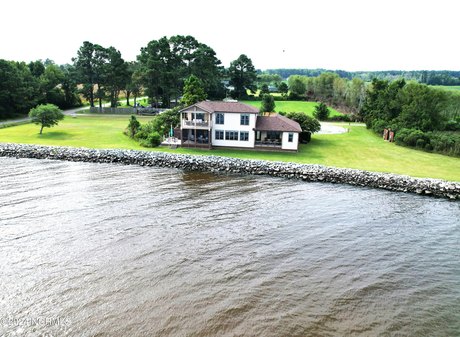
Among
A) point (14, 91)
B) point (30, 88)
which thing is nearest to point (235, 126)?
point (14, 91)

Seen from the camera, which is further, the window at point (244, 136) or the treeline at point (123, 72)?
the treeline at point (123, 72)

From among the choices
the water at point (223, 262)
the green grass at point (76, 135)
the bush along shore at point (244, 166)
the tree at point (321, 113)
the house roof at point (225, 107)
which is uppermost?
the house roof at point (225, 107)

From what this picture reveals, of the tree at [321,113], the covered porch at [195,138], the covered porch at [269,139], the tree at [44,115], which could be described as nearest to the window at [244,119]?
the covered porch at [269,139]

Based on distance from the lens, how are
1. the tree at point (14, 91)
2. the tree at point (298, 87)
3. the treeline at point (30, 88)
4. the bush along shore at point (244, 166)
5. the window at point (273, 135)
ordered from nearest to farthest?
the bush along shore at point (244, 166)
the window at point (273, 135)
the tree at point (14, 91)
the treeline at point (30, 88)
the tree at point (298, 87)

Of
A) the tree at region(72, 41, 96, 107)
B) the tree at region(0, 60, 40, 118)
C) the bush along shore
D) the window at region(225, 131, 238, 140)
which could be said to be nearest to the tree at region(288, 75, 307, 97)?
the tree at region(72, 41, 96, 107)

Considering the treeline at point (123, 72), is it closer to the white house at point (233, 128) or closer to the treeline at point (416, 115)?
the white house at point (233, 128)

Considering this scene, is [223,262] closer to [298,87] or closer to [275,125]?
[275,125]

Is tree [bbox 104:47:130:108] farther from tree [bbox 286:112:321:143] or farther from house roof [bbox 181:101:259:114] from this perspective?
tree [bbox 286:112:321:143]
